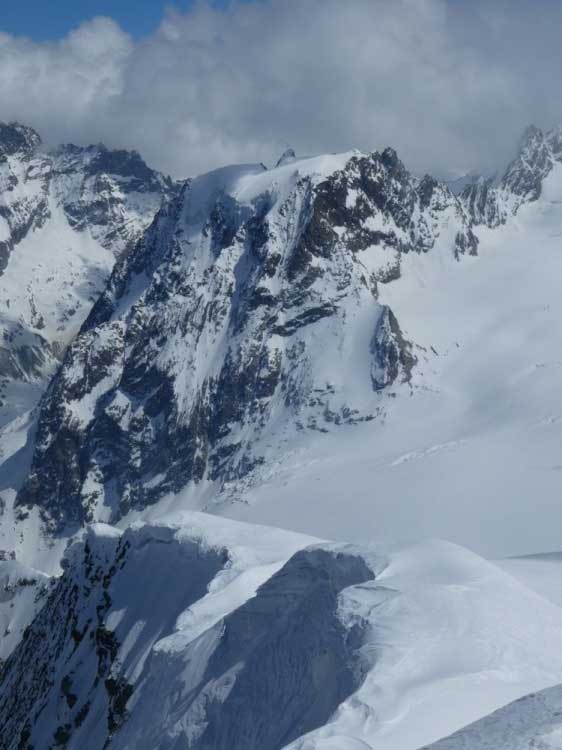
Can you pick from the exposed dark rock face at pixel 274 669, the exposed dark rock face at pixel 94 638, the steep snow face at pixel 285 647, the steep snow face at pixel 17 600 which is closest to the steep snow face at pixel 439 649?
the steep snow face at pixel 285 647

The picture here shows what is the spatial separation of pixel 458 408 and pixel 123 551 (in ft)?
363

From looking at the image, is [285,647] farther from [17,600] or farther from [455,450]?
[455,450]

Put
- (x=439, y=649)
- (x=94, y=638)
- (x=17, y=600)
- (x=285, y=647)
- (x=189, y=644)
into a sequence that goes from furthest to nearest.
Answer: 1. (x=17, y=600)
2. (x=94, y=638)
3. (x=189, y=644)
4. (x=285, y=647)
5. (x=439, y=649)

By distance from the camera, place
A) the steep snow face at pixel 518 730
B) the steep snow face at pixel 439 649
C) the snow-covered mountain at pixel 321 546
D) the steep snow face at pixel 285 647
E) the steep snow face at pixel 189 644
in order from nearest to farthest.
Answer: the steep snow face at pixel 518 730, the steep snow face at pixel 439 649, the steep snow face at pixel 285 647, the snow-covered mountain at pixel 321 546, the steep snow face at pixel 189 644

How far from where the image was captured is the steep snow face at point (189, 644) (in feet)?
103

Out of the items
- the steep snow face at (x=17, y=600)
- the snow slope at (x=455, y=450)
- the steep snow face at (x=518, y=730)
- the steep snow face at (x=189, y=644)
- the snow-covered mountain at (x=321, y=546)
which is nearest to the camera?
the steep snow face at (x=518, y=730)

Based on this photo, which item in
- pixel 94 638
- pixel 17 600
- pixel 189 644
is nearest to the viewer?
pixel 189 644

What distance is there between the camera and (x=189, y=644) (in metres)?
40.1

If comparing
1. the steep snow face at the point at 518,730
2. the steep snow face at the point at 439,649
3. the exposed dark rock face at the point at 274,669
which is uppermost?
the steep snow face at the point at 518,730

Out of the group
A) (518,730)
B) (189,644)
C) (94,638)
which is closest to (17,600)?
(94,638)

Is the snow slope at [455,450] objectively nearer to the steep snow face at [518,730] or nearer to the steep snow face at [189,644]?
the steep snow face at [189,644]

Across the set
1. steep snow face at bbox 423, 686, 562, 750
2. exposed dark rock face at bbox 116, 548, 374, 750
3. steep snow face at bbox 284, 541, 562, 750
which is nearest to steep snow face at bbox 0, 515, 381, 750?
exposed dark rock face at bbox 116, 548, 374, 750

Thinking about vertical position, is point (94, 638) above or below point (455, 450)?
above

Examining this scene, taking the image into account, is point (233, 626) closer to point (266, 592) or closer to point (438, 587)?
point (266, 592)
